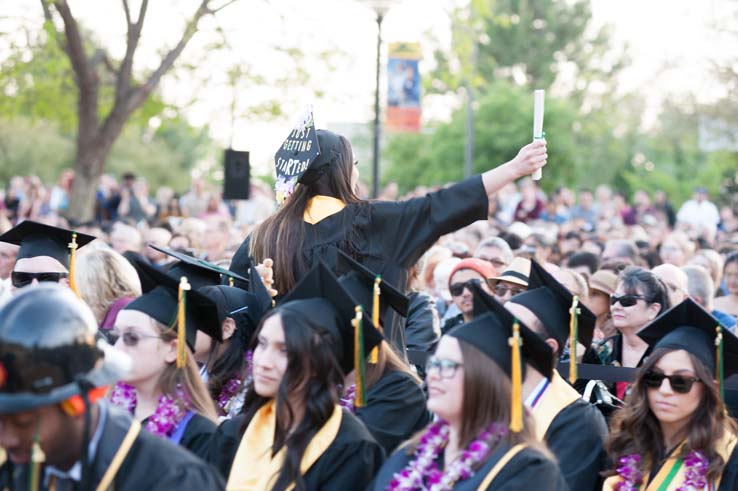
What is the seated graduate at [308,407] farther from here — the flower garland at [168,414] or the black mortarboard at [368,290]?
the black mortarboard at [368,290]

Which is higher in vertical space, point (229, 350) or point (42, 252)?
point (42, 252)

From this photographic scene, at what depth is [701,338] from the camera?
5.34 m

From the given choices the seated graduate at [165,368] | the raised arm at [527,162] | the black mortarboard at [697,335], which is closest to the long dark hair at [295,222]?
the seated graduate at [165,368]

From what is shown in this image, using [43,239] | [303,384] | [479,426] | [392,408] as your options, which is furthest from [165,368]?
[43,239]

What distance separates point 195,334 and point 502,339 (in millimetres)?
1647

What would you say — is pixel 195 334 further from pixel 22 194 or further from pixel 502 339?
pixel 22 194

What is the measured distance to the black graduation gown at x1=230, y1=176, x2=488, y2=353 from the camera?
5902 mm

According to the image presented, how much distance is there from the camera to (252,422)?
492 cm

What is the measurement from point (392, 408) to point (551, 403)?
2.49ft

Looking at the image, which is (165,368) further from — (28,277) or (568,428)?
(28,277)

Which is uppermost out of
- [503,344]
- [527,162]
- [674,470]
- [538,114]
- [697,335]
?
[538,114]

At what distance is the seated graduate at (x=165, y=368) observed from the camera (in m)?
5.06

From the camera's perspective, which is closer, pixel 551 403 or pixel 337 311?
pixel 337 311

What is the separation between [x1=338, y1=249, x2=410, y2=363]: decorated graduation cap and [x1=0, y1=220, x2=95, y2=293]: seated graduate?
2.22m
